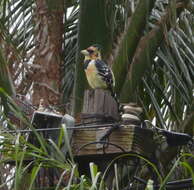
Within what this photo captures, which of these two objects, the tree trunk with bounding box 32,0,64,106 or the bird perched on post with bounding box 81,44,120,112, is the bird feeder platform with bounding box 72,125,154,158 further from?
the tree trunk with bounding box 32,0,64,106

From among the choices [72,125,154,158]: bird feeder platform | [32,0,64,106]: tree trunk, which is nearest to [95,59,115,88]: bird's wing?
[32,0,64,106]: tree trunk

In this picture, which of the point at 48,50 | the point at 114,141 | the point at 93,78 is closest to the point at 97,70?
the point at 93,78

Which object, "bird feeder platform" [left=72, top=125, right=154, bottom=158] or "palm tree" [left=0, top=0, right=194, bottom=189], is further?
"palm tree" [left=0, top=0, right=194, bottom=189]

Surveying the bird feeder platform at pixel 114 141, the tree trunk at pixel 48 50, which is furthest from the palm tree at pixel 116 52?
the bird feeder platform at pixel 114 141

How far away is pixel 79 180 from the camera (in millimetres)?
3016

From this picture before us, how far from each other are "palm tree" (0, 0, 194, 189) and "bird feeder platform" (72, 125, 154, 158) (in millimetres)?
584

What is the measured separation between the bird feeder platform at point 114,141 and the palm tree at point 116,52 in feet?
1.92

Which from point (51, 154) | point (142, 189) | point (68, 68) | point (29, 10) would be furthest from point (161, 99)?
point (51, 154)

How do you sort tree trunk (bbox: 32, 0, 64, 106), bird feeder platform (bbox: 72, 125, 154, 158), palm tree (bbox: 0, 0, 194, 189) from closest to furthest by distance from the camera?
bird feeder platform (bbox: 72, 125, 154, 158), palm tree (bbox: 0, 0, 194, 189), tree trunk (bbox: 32, 0, 64, 106)

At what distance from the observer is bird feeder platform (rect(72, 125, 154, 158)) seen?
12.2ft

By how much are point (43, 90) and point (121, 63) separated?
0.57 m

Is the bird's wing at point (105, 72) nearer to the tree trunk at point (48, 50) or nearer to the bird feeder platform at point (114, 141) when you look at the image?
the tree trunk at point (48, 50)

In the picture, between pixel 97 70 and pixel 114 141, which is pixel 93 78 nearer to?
pixel 97 70

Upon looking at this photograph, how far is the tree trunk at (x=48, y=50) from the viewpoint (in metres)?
5.20
